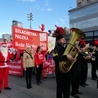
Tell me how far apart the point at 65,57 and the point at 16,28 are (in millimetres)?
5619

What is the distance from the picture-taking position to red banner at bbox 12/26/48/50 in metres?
10.6

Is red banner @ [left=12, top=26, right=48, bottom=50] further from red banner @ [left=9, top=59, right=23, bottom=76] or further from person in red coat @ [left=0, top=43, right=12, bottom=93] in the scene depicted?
person in red coat @ [left=0, top=43, right=12, bottom=93]

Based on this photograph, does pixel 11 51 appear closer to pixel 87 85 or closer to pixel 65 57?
pixel 87 85

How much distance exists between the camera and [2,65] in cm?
848

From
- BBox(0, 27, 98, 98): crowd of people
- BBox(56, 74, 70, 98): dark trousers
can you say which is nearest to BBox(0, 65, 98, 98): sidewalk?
BBox(0, 27, 98, 98): crowd of people

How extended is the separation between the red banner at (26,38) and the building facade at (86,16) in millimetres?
46833

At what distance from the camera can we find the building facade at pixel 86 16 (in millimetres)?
60763

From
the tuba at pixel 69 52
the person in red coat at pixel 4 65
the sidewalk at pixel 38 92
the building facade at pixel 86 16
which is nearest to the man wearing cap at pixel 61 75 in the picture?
the tuba at pixel 69 52

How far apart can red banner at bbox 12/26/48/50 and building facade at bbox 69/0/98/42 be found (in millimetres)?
46833

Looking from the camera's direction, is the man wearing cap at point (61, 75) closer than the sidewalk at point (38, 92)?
Yes

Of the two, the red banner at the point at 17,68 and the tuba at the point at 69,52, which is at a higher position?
the tuba at the point at 69,52

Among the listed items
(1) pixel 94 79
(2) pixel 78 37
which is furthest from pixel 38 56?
(2) pixel 78 37

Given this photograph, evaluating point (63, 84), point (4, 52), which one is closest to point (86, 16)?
point (4, 52)

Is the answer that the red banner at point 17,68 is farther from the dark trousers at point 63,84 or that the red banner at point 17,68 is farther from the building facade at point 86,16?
the building facade at point 86,16
